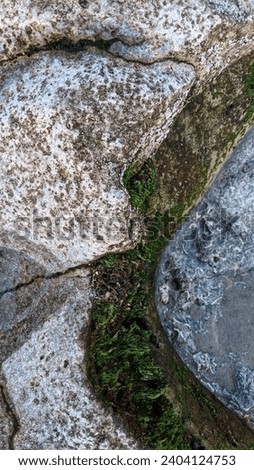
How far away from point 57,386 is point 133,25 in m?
2.19

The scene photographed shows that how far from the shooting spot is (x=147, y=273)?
3598 mm

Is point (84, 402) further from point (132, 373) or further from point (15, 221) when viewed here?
point (15, 221)

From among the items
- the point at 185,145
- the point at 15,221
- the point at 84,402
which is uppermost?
the point at 185,145

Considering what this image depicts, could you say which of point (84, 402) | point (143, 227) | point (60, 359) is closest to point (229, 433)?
point (84, 402)

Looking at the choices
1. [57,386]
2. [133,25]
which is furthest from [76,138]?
[57,386]

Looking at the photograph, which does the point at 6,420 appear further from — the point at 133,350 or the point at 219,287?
the point at 219,287

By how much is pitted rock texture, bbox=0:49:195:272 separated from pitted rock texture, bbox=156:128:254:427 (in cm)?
65

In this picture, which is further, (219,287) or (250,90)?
(219,287)

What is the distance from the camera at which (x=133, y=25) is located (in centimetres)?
311

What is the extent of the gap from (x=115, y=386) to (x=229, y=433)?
0.82 meters

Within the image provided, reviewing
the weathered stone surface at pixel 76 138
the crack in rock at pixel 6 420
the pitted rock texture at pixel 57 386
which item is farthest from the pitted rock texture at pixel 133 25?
the crack in rock at pixel 6 420

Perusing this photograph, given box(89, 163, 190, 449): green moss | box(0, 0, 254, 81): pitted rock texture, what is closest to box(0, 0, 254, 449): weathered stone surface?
box(0, 0, 254, 81): pitted rock texture

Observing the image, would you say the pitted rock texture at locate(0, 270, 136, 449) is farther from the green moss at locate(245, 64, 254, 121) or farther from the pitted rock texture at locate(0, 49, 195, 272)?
the green moss at locate(245, 64, 254, 121)

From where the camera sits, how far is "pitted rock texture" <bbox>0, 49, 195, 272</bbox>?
9.86 ft
